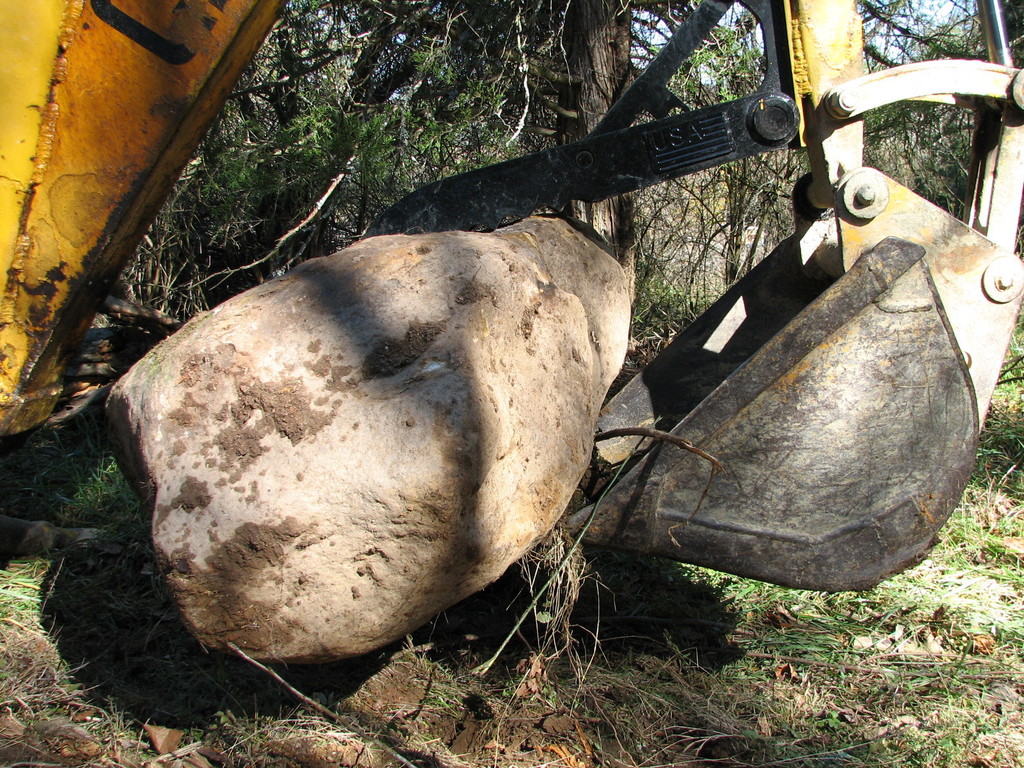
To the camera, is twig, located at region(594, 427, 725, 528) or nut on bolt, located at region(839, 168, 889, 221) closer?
twig, located at region(594, 427, 725, 528)

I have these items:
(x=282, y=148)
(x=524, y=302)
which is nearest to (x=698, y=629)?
(x=524, y=302)

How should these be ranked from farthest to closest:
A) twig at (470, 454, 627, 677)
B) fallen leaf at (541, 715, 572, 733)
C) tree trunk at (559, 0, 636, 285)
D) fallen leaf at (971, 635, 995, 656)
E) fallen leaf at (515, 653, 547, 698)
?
tree trunk at (559, 0, 636, 285) → fallen leaf at (971, 635, 995, 656) → fallen leaf at (515, 653, 547, 698) → fallen leaf at (541, 715, 572, 733) → twig at (470, 454, 627, 677)

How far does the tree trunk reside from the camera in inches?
171

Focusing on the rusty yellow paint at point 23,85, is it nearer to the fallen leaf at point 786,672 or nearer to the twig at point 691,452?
the twig at point 691,452

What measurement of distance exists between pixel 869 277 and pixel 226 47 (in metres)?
1.52

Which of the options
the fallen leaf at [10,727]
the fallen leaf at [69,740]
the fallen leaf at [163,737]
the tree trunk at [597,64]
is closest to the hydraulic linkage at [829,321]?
the fallen leaf at [163,737]

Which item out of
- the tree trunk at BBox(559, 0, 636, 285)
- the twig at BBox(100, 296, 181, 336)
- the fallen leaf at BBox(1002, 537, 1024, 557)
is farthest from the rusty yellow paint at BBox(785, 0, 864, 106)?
the twig at BBox(100, 296, 181, 336)

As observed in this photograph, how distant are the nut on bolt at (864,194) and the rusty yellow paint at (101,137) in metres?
1.44

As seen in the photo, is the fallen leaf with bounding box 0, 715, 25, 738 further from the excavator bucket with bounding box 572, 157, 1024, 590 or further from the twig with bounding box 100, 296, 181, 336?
the twig with bounding box 100, 296, 181, 336

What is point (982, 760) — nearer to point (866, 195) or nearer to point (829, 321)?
point (829, 321)

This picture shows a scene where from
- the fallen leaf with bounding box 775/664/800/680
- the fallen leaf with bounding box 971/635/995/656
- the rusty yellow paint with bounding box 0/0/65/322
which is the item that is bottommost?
the fallen leaf with bounding box 971/635/995/656

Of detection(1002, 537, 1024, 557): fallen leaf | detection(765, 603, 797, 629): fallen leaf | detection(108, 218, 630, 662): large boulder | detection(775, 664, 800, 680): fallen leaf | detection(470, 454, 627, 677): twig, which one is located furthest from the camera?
detection(1002, 537, 1024, 557): fallen leaf

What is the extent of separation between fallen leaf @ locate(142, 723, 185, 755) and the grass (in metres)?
0.02

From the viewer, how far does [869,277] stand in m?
1.86
